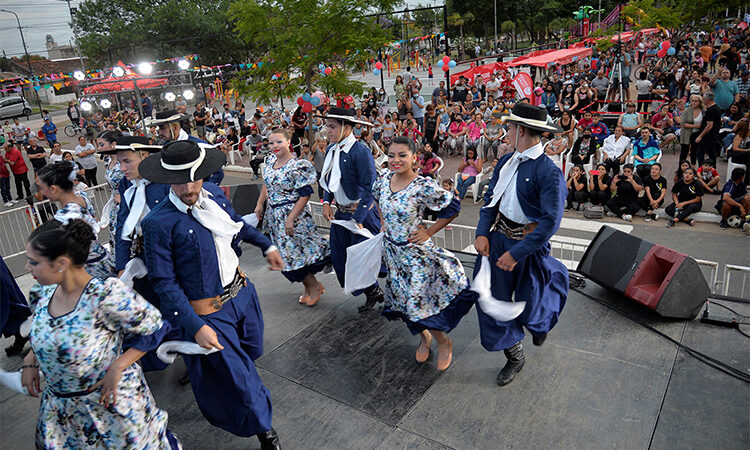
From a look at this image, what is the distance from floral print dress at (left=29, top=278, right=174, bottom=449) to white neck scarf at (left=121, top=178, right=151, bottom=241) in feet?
4.16

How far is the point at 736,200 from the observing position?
26.3 feet

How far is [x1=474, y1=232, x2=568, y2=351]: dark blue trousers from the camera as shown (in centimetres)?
383

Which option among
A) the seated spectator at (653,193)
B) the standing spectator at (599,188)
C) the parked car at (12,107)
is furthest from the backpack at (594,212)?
the parked car at (12,107)

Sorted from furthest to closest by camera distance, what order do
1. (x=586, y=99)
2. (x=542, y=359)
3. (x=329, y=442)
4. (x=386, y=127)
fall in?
1. (x=586, y=99)
2. (x=386, y=127)
3. (x=542, y=359)
4. (x=329, y=442)

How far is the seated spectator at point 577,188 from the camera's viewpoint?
30.9 ft

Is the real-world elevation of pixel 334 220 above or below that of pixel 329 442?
above

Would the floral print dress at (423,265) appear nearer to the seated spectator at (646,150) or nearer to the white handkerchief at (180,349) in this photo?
the white handkerchief at (180,349)

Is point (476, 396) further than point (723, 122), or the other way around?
point (723, 122)

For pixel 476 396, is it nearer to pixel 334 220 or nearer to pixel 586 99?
pixel 334 220

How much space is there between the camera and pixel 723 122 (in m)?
11.5

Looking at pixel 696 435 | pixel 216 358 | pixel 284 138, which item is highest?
pixel 284 138

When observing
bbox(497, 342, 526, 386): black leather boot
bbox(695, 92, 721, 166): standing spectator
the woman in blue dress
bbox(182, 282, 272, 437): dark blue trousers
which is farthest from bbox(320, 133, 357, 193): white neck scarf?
bbox(695, 92, 721, 166): standing spectator

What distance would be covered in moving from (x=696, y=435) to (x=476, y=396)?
136cm

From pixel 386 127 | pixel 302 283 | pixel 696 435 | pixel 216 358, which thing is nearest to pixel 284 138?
pixel 302 283
